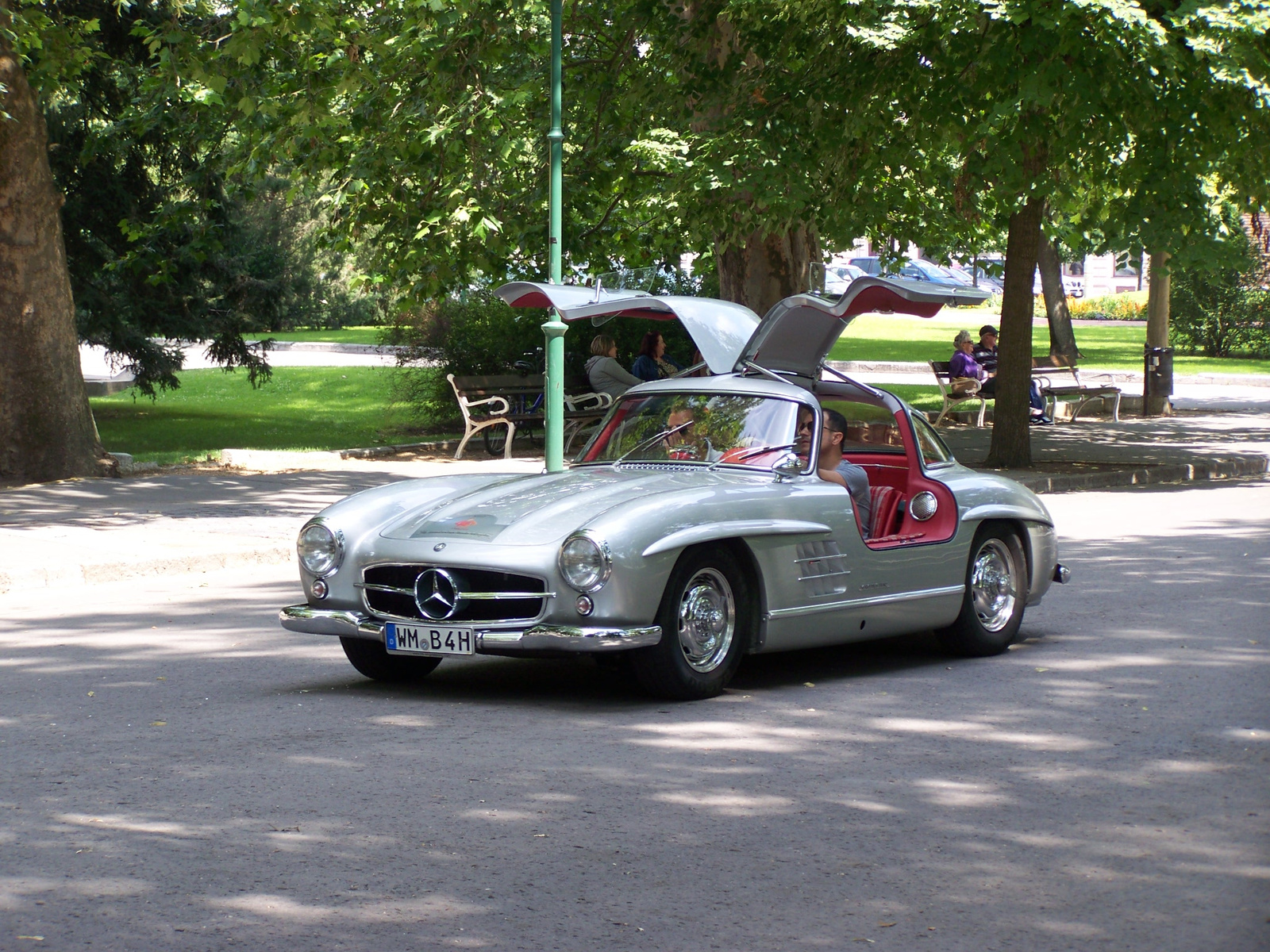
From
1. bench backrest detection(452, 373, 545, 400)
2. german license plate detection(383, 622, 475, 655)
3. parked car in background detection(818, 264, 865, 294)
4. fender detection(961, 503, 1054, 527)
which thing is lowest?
german license plate detection(383, 622, 475, 655)

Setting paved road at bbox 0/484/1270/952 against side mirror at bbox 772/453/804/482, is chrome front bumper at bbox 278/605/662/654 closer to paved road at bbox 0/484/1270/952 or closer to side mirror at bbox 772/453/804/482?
paved road at bbox 0/484/1270/952

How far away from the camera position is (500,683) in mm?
7977

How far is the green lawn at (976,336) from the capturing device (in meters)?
40.3

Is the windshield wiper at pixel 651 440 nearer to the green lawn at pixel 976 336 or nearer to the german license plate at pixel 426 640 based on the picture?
the german license plate at pixel 426 640

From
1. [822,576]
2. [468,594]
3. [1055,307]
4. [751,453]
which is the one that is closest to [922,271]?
[1055,307]

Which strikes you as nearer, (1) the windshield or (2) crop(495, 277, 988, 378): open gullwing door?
(1) the windshield

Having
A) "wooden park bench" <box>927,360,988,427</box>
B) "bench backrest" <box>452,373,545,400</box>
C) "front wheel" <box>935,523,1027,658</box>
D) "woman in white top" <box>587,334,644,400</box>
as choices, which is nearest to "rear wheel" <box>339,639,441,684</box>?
"front wheel" <box>935,523,1027,658</box>

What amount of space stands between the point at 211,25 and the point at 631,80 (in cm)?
524

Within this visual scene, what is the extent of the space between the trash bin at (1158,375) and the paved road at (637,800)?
64.0 ft

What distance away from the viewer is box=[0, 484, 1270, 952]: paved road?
14.4ft

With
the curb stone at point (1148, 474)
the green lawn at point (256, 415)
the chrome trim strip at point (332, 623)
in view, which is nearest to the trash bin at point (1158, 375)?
the curb stone at point (1148, 474)

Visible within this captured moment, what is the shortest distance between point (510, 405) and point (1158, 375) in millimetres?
11937

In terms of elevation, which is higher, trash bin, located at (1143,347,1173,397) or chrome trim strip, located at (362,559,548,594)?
trash bin, located at (1143,347,1173,397)

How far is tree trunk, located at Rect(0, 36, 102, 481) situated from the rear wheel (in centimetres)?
1049
